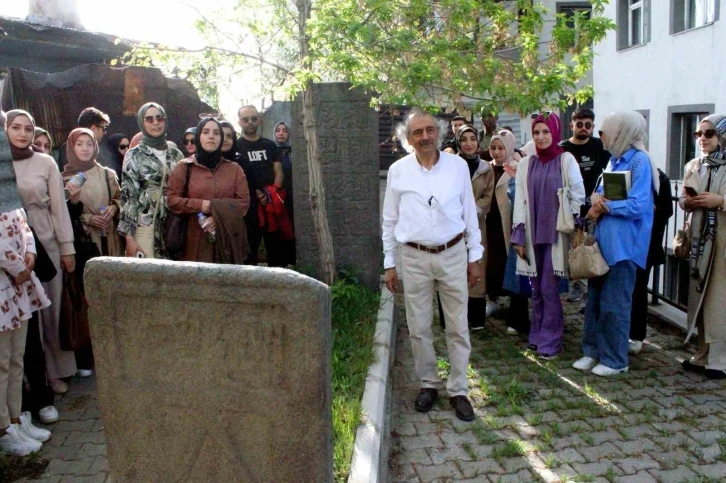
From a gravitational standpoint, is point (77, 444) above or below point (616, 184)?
below

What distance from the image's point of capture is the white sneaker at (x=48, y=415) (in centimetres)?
455

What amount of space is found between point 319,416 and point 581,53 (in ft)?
13.1

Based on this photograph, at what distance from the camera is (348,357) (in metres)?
5.19

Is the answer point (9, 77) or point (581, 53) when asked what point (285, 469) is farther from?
point (9, 77)

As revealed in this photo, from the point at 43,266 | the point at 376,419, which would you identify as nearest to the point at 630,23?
the point at 376,419

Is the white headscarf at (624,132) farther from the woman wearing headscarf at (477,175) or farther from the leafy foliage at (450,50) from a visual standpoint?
the woman wearing headscarf at (477,175)

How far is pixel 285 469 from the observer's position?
2703mm

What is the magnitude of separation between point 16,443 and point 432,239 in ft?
9.39

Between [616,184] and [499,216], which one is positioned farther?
[499,216]

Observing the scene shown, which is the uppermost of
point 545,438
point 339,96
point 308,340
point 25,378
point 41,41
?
point 41,41

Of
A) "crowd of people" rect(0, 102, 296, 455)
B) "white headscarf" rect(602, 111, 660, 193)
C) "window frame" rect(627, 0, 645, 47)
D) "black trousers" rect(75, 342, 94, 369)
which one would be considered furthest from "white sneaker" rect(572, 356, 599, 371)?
"window frame" rect(627, 0, 645, 47)

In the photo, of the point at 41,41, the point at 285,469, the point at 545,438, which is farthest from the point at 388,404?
the point at 41,41

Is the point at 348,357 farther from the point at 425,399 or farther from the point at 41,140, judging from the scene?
the point at 41,140

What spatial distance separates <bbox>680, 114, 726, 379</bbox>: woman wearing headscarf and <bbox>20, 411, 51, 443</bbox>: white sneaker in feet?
15.7
